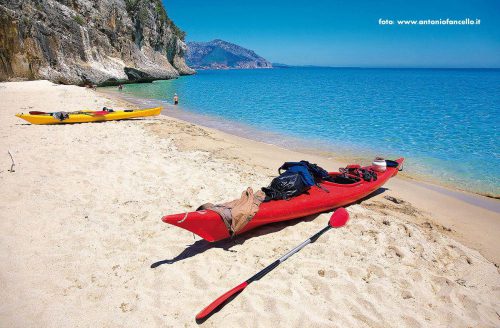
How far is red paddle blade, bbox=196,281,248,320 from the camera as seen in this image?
2.89 meters

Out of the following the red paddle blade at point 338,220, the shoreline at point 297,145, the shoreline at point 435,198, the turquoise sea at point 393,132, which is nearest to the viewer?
the red paddle blade at point 338,220

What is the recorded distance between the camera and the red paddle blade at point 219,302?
289 centimetres

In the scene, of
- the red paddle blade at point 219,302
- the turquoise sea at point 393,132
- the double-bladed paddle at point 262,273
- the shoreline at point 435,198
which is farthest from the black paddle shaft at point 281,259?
the turquoise sea at point 393,132

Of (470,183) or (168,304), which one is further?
(470,183)

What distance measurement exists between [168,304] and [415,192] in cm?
625

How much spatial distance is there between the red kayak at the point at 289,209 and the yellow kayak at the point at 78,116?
9.76 m

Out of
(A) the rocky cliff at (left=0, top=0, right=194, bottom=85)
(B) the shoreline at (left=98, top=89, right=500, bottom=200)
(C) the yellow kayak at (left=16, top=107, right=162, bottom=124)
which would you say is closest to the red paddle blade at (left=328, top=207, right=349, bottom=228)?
(B) the shoreline at (left=98, top=89, right=500, bottom=200)

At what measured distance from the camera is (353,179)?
5758mm

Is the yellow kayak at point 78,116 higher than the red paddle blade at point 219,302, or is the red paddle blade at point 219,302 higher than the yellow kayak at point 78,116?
the yellow kayak at point 78,116

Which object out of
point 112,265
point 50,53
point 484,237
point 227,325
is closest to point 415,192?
point 484,237

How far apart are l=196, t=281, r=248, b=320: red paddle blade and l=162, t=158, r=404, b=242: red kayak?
826 mm

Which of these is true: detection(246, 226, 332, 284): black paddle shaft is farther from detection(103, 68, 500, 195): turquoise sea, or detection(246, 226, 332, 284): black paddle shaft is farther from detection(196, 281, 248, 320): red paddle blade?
detection(103, 68, 500, 195): turquoise sea

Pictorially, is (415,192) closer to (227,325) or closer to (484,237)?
(484,237)

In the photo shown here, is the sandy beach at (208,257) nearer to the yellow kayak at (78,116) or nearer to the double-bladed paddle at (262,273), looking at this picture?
the double-bladed paddle at (262,273)
